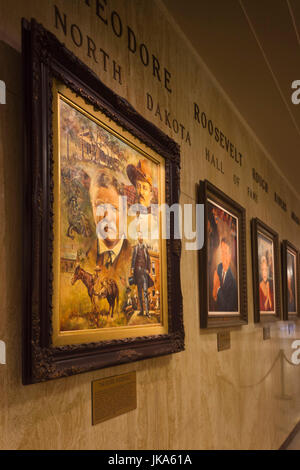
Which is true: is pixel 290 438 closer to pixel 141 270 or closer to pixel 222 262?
pixel 222 262

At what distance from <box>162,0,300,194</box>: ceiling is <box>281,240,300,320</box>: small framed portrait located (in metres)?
3.25

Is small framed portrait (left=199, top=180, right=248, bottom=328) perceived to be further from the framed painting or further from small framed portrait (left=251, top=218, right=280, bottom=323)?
the framed painting

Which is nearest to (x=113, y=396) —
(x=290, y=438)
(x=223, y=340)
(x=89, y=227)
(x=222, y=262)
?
(x=89, y=227)

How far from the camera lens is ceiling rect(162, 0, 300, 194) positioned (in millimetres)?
4940

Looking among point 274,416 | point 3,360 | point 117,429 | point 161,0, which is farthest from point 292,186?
point 3,360

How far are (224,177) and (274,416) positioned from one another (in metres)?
4.41

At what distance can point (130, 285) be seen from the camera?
11.8 ft

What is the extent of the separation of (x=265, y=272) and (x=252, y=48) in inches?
157

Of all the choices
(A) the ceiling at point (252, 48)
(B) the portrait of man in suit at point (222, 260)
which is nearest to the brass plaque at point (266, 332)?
(B) the portrait of man in suit at point (222, 260)

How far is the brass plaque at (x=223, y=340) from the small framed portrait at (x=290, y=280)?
414cm

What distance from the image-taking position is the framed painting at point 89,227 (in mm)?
2545

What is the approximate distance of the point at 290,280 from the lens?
10688mm

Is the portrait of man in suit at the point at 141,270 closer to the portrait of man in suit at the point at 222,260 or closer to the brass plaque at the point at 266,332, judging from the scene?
the portrait of man in suit at the point at 222,260

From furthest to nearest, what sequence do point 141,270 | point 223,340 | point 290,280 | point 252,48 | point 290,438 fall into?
point 290,280 < point 290,438 < point 223,340 < point 252,48 < point 141,270
